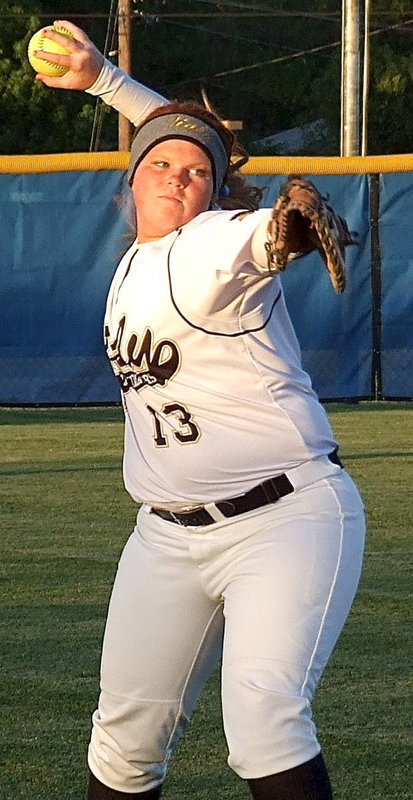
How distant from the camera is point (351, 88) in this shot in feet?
62.6

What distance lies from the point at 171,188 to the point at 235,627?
1.07 meters

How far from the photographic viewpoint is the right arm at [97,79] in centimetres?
448

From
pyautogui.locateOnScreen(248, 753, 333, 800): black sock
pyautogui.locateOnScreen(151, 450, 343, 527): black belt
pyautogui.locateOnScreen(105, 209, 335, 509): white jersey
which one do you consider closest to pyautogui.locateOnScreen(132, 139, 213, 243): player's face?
pyautogui.locateOnScreen(105, 209, 335, 509): white jersey

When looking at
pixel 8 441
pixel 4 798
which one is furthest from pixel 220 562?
pixel 8 441

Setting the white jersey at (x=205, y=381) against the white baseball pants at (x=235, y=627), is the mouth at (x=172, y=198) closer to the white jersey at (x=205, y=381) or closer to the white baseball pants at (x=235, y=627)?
the white jersey at (x=205, y=381)

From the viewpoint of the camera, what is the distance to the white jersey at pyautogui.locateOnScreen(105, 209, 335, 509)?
3.40 meters

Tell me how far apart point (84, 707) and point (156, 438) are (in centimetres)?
194

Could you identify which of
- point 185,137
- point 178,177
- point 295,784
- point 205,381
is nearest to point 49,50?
point 185,137

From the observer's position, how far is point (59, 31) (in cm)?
461

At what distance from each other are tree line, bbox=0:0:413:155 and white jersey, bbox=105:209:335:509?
3880 cm

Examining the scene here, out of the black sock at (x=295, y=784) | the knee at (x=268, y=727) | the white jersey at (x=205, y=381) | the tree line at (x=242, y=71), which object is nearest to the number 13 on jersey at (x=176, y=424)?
the white jersey at (x=205, y=381)

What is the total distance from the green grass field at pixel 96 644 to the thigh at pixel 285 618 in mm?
1218

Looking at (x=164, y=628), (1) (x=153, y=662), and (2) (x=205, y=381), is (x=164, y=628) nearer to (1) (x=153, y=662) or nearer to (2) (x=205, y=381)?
(1) (x=153, y=662)

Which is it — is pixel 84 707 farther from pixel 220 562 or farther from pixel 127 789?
pixel 220 562
